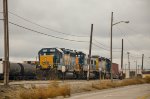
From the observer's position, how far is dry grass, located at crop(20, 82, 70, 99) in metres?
23.4

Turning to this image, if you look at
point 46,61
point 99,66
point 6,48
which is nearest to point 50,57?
point 46,61

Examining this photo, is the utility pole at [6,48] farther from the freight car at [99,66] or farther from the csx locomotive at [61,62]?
the freight car at [99,66]

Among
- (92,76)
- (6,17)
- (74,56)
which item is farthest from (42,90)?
(92,76)

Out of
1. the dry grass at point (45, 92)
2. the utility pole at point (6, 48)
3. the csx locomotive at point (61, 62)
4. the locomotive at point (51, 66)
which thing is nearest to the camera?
the dry grass at point (45, 92)

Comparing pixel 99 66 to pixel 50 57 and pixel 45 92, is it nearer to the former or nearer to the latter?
pixel 50 57

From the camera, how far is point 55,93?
88.3 feet

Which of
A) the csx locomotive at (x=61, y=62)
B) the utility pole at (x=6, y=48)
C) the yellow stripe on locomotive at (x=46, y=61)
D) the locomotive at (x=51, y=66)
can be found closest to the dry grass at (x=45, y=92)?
the utility pole at (x=6, y=48)

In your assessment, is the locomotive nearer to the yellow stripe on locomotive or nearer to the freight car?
the yellow stripe on locomotive

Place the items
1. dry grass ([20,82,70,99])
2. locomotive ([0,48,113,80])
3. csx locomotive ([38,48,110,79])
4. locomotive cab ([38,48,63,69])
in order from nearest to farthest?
1. dry grass ([20,82,70,99])
2. locomotive ([0,48,113,80])
3. csx locomotive ([38,48,110,79])
4. locomotive cab ([38,48,63,69])

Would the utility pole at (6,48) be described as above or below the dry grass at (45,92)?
above

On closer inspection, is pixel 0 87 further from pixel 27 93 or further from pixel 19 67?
pixel 19 67

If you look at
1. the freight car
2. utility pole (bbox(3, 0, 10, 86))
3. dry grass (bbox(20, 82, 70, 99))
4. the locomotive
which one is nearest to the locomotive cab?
the locomotive

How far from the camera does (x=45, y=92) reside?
84.0 ft

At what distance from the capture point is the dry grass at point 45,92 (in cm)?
2344
